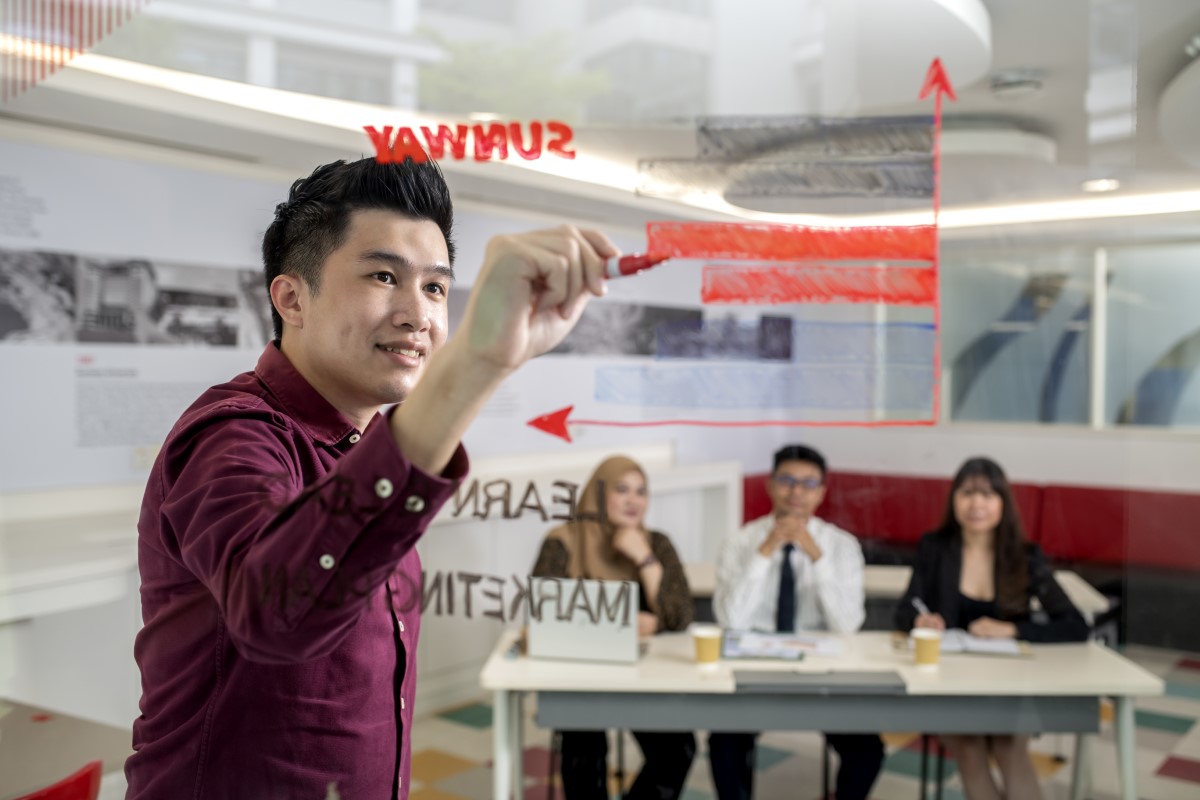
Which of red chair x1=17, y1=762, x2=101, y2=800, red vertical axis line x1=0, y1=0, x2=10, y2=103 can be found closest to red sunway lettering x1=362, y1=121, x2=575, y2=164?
red vertical axis line x1=0, y1=0, x2=10, y2=103

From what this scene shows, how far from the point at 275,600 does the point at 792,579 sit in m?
1.10

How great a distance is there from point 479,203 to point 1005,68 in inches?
33.8

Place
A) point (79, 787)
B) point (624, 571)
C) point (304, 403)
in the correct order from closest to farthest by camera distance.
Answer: point (304, 403), point (79, 787), point (624, 571)

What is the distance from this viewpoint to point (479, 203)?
1113 millimetres

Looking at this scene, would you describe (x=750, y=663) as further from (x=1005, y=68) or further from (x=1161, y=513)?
(x=1005, y=68)

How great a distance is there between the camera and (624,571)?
4.63 ft

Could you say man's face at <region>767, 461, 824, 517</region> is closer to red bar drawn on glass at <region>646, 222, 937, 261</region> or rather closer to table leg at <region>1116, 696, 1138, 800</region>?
red bar drawn on glass at <region>646, 222, 937, 261</region>

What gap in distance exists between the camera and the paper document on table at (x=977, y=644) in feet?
4.91

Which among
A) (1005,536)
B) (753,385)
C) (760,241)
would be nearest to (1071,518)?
(1005,536)

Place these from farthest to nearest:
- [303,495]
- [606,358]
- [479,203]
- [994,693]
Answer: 1. [994,693]
2. [606,358]
3. [479,203]
4. [303,495]

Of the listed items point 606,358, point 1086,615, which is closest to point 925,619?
point 1086,615

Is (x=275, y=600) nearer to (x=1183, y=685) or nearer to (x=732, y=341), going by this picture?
(x=732, y=341)

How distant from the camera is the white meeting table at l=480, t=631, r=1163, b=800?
1.45m

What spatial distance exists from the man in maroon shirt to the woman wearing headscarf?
0.49m
